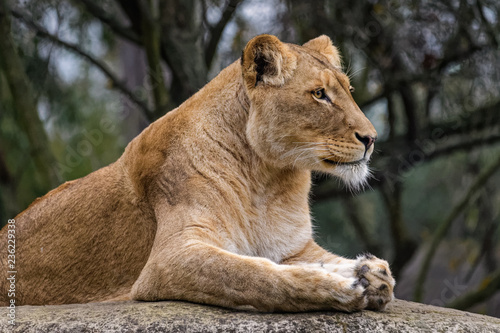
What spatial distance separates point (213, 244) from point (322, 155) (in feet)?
2.68

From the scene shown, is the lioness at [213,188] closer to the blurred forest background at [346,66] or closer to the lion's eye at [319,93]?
the lion's eye at [319,93]

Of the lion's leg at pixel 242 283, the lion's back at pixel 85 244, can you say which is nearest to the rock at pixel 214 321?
the lion's leg at pixel 242 283

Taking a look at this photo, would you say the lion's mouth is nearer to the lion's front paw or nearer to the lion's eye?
the lion's eye

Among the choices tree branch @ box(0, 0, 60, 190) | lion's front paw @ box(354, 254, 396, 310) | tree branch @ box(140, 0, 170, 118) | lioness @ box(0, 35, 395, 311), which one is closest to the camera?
lion's front paw @ box(354, 254, 396, 310)

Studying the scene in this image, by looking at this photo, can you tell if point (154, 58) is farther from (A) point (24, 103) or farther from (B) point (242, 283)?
(B) point (242, 283)

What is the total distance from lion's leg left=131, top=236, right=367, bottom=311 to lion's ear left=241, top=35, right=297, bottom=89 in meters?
1.11

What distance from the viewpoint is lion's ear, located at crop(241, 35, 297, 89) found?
3916 mm

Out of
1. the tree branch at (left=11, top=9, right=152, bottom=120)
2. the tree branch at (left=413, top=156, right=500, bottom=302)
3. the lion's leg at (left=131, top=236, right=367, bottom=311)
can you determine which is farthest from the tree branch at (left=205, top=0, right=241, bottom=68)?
the lion's leg at (left=131, top=236, right=367, bottom=311)

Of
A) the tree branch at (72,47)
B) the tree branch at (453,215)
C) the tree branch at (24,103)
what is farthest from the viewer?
the tree branch at (453,215)

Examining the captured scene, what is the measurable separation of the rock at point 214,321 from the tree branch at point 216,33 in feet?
17.5

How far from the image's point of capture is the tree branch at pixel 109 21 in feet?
26.1

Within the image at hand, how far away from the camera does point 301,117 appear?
3867 millimetres

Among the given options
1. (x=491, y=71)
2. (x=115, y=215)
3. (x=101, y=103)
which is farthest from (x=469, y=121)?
(x=101, y=103)

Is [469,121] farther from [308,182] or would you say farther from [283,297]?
[283,297]
